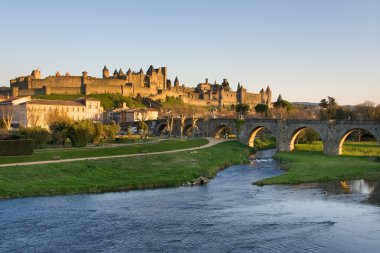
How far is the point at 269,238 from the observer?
2270cm

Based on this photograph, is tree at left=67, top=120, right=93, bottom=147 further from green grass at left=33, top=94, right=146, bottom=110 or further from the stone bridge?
green grass at left=33, top=94, right=146, bottom=110

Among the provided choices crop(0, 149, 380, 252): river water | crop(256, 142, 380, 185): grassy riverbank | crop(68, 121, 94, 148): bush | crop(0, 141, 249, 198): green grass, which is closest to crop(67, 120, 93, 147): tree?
crop(68, 121, 94, 148): bush

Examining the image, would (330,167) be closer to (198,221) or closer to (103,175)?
(103,175)

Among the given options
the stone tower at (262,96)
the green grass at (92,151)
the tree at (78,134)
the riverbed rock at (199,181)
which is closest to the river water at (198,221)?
the riverbed rock at (199,181)

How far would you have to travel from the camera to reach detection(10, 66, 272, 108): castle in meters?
136

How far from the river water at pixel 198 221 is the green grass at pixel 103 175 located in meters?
1.74

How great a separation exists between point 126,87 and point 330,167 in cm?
10640

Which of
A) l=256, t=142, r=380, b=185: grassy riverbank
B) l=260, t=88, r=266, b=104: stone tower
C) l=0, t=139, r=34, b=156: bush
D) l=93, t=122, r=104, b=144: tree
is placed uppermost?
l=260, t=88, r=266, b=104: stone tower

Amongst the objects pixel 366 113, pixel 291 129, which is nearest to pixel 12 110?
pixel 291 129

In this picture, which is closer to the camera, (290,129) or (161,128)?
(290,129)

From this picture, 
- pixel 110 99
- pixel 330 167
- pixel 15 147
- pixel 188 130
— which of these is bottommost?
pixel 330 167

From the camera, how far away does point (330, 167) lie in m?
46.3

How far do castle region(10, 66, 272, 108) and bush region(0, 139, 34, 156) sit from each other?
313 feet

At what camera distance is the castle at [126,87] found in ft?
447
